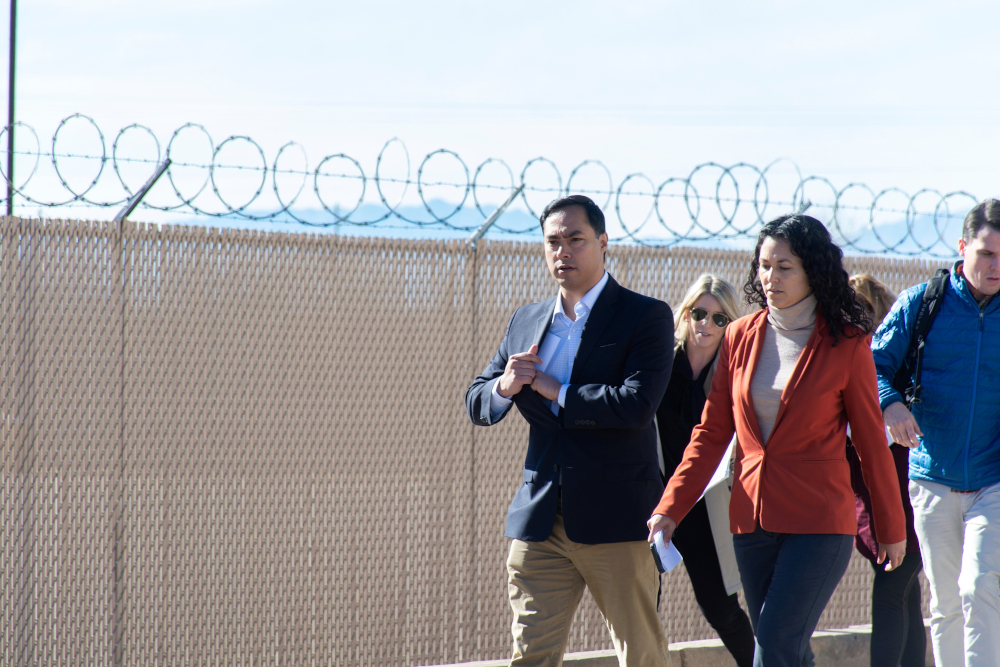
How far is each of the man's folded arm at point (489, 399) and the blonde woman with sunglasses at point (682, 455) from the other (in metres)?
0.84

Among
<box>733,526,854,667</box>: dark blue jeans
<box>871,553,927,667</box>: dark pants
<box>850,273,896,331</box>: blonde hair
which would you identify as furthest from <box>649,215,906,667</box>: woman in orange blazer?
<box>850,273,896,331</box>: blonde hair

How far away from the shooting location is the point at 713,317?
13.3ft

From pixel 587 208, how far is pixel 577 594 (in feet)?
4.32

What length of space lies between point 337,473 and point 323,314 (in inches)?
30.6

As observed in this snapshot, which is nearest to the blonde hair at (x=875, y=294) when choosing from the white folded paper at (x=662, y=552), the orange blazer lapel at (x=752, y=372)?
the orange blazer lapel at (x=752, y=372)

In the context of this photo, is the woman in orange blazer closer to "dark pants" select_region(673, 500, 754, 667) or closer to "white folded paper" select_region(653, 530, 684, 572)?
"white folded paper" select_region(653, 530, 684, 572)

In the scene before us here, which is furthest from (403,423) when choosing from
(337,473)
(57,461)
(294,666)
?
(57,461)

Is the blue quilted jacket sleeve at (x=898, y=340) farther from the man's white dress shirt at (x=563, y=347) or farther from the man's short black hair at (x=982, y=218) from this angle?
the man's white dress shirt at (x=563, y=347)

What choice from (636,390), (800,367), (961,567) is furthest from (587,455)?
(961,567)

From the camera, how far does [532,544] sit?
3.17 meters

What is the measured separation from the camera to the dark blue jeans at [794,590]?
2859mm

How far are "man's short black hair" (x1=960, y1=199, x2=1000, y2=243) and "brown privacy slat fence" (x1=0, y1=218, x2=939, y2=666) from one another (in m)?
2.10

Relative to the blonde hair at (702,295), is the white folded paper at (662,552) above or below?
below

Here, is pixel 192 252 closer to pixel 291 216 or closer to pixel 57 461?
pixel 291 216
